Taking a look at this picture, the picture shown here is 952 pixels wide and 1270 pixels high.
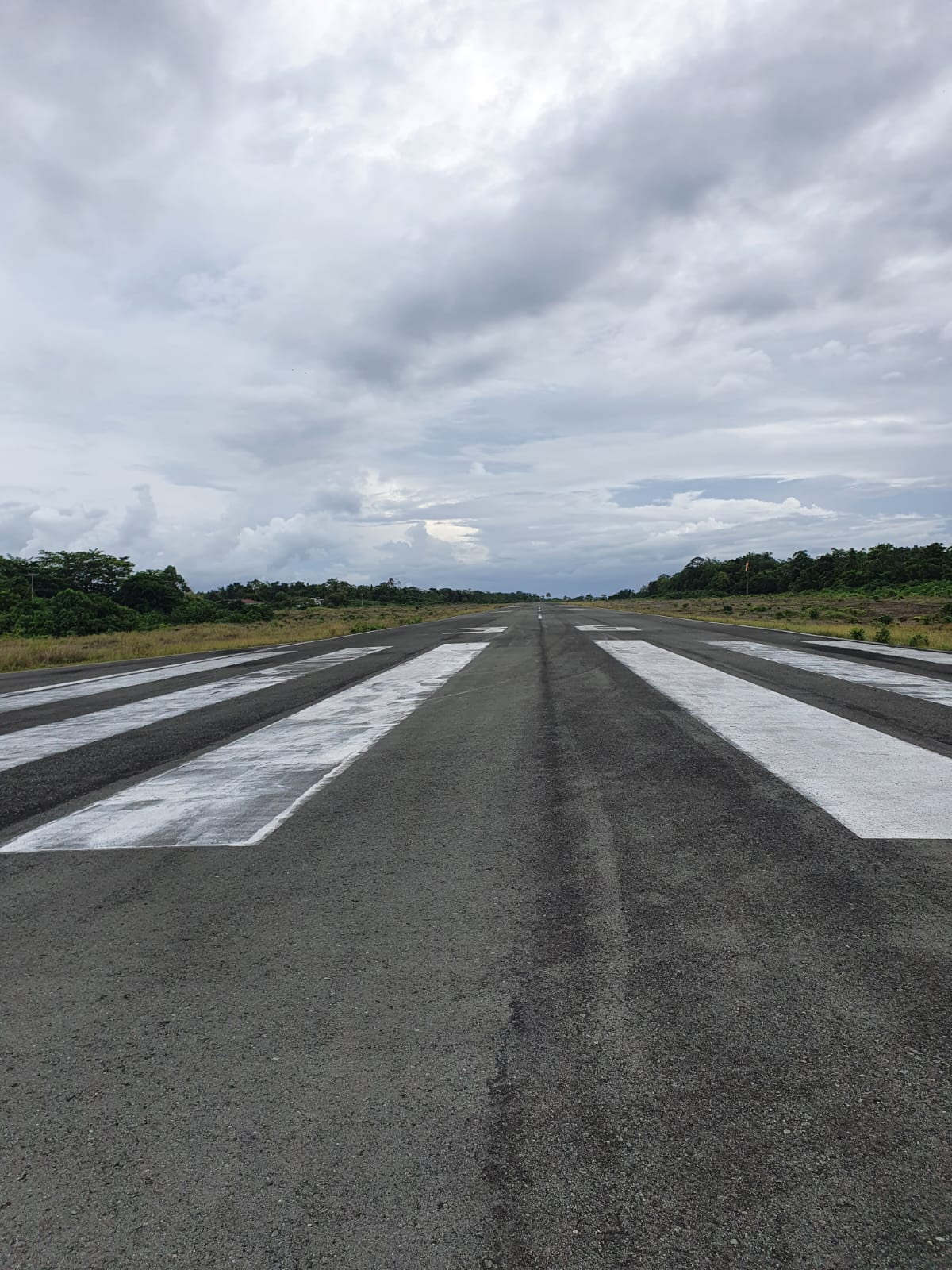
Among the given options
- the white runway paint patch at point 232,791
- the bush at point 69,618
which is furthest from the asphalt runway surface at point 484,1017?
the bush at point 69,618

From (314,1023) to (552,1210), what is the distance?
876mm

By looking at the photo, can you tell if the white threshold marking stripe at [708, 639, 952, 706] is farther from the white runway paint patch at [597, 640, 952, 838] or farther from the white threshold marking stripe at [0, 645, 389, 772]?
the white threshold marking stripe at [0, 645, 389, 772]

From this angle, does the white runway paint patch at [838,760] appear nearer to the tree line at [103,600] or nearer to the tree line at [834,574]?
the tree line at [103,600]

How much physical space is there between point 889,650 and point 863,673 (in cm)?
511

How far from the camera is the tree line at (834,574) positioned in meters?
71.6

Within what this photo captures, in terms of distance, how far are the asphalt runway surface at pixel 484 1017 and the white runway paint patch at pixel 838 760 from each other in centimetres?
5

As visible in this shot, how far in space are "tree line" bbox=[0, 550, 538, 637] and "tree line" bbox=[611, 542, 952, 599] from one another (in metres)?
57.3

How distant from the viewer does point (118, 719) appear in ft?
25.7

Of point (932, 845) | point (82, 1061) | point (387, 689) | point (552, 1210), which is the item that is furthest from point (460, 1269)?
point (387, 689)

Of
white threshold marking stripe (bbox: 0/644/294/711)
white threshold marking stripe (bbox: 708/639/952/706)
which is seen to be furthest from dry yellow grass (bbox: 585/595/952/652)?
white threshold marking stripe (bbox: 0/644/294/711)

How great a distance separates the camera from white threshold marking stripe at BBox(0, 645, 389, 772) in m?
6.30

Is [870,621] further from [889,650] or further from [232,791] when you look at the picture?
[232,791]

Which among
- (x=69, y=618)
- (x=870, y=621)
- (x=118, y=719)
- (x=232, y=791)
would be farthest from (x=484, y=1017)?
(x=69, y=618)

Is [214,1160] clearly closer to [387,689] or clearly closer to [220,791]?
[220,791]
